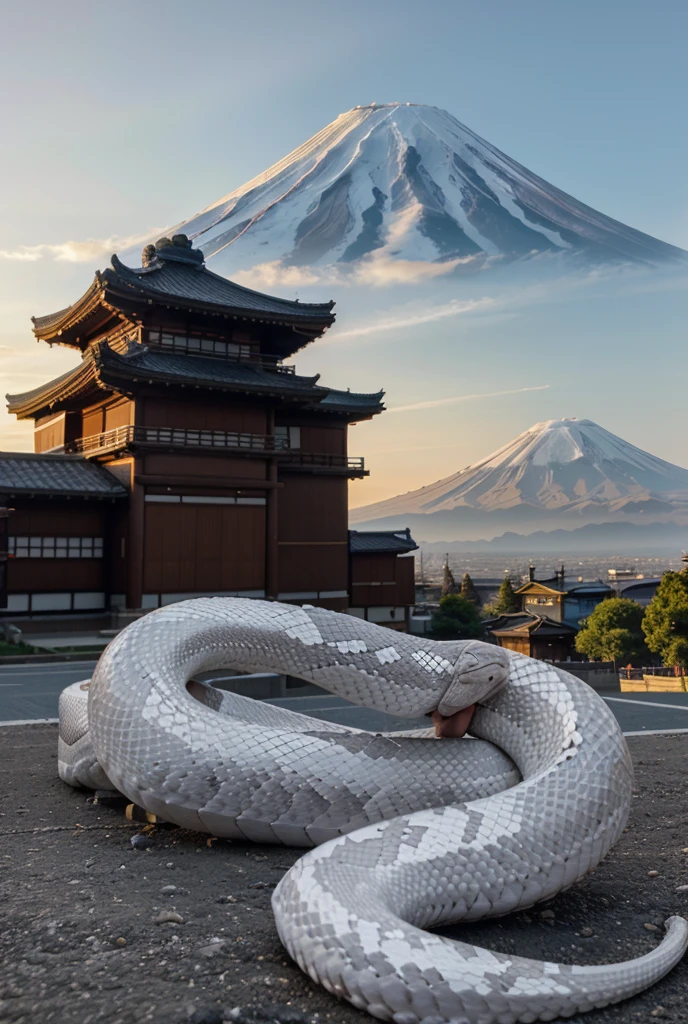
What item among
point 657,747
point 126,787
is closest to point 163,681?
point 126,787

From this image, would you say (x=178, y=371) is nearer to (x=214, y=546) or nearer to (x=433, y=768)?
(x=214, y=546)

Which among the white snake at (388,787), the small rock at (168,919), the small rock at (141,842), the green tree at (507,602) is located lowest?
the green tree at (507,602)

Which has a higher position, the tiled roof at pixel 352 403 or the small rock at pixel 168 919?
the tiled roof at pixel 352 403

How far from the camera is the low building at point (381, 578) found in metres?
32.6

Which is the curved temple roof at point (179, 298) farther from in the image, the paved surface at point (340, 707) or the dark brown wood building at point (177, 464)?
the paved surface at point (340, 707)

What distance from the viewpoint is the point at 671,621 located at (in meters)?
32.0

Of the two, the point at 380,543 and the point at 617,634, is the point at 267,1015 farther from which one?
the point at 617,634

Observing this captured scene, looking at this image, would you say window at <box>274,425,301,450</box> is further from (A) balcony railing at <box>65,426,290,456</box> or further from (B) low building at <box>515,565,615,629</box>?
(B) low building at <box>515,565,615,629</box>

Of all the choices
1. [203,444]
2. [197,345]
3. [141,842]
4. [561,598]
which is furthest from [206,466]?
[561,598]

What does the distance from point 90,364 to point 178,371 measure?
2.99 meters

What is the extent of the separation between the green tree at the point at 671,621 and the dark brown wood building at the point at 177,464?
13371 millimetres

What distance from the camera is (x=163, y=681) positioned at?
4500 mm

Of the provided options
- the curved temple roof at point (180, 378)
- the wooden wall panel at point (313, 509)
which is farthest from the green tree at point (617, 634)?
the curved temple roof at point (180, 378)

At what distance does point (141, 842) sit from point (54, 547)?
77.7ft
